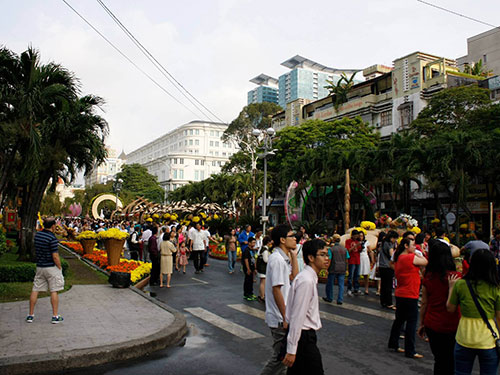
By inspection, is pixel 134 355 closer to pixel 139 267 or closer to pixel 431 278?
pixel 431 278

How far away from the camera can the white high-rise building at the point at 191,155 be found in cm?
10656

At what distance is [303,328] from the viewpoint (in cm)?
372

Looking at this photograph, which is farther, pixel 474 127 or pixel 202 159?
pixel 202 159

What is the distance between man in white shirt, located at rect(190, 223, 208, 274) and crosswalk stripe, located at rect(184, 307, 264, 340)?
6.26 meters

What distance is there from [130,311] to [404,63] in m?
37.1

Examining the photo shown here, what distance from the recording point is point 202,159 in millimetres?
110000

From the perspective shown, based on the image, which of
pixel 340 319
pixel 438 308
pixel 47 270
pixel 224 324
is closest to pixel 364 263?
pixel 340 319

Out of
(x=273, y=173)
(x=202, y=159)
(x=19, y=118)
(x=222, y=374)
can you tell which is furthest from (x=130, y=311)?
(x=202, y=159)

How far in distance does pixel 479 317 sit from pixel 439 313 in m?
0.76

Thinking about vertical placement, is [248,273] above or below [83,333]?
above

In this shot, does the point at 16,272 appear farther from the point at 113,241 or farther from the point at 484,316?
the point at 484,316

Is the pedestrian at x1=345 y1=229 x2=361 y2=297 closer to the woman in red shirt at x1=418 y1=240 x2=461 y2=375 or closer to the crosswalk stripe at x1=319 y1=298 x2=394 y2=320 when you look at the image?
the crosswalk stripe at x1=319 y1=298 x2=394 y2=320

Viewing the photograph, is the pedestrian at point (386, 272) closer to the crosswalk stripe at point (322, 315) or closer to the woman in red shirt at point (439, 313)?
the crosswalk stripe at point (322, 315)

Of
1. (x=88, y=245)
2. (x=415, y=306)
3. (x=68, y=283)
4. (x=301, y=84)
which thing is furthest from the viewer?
(x=301, y=84)
